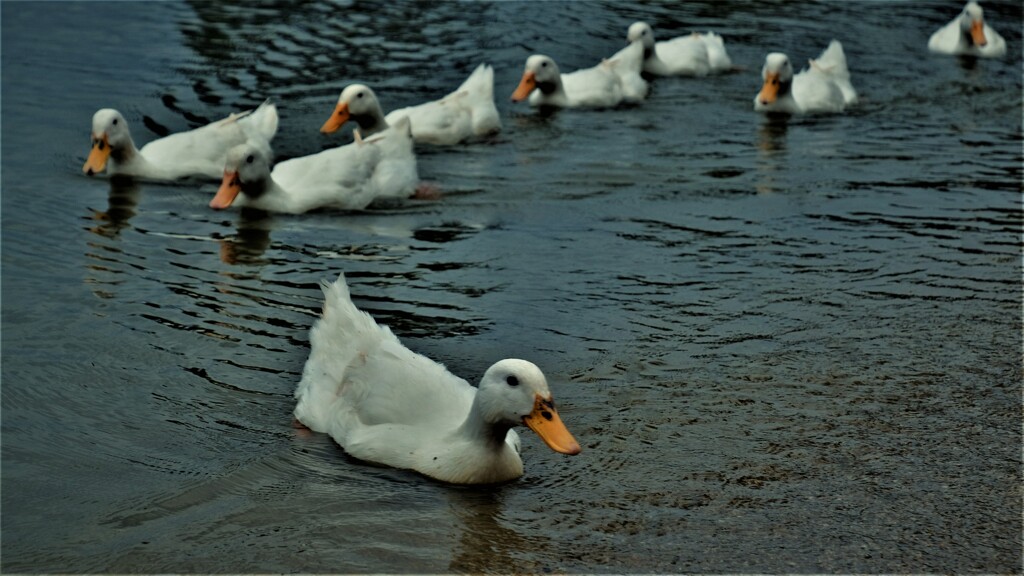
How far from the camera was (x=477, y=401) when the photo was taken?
20.6 ft

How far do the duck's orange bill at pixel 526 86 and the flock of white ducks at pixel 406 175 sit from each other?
1 cm

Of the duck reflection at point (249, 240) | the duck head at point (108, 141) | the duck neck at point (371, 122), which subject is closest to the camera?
the duck reflection at point (249, 240)

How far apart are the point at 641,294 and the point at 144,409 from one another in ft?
11.1

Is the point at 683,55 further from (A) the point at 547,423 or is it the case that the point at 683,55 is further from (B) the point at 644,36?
(A) the point at 547,423

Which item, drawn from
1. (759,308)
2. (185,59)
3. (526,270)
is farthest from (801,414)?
(185,59)

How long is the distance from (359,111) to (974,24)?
29.2ft

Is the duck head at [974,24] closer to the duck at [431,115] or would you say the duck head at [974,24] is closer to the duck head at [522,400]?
the duck at [431,115]

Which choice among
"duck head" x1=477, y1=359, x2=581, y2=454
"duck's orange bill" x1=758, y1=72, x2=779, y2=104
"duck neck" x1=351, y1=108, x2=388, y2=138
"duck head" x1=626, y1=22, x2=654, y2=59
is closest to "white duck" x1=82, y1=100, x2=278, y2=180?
"duck neck" x1=351, y1=108, x2=388, y2=138

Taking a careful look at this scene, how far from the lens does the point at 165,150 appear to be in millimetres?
12148

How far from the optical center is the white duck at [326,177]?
11.2m

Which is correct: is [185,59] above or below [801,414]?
above

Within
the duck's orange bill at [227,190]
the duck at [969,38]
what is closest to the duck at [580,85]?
the duck's orange bill at [227,190]

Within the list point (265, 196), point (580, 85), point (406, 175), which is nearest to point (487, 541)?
point (265, 196)

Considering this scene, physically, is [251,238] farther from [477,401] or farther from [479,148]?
[477,401]
